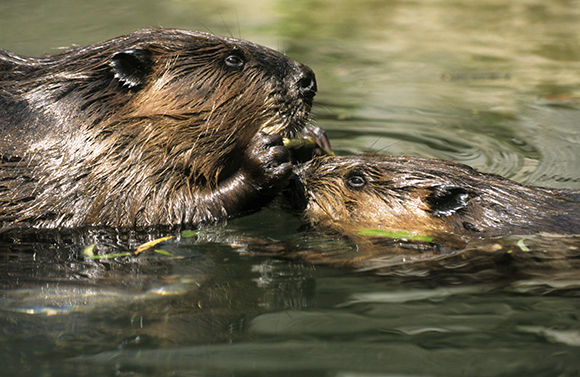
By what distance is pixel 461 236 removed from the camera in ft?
12.2

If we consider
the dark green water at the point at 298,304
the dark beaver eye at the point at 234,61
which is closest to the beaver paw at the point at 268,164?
the dark green water at the point at 298,304

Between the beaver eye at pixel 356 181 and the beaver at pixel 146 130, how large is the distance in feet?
1.58

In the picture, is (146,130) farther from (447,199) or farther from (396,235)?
(447,199)

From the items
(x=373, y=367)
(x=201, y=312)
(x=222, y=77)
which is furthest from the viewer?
(x=222, y=77)

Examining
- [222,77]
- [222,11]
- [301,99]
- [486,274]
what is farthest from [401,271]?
[222,11]

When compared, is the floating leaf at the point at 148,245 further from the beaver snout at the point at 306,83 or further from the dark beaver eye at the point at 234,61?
the beaver snout at the point at 306,83

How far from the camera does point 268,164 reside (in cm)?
376

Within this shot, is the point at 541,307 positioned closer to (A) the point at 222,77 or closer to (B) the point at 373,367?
(B) the point at 373,367

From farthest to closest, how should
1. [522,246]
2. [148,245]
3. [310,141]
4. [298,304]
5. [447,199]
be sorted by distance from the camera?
1. [310,141]
2. [447,199]
3. [148,245]
4. [522,246]
5. [298,304]

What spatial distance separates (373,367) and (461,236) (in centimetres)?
148

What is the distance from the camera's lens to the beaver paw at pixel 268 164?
148 inches

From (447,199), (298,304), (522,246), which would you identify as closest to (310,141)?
(447,199)

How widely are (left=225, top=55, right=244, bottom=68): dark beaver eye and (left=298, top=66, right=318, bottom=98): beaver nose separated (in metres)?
0.39

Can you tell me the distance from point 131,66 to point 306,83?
3.60 ft
